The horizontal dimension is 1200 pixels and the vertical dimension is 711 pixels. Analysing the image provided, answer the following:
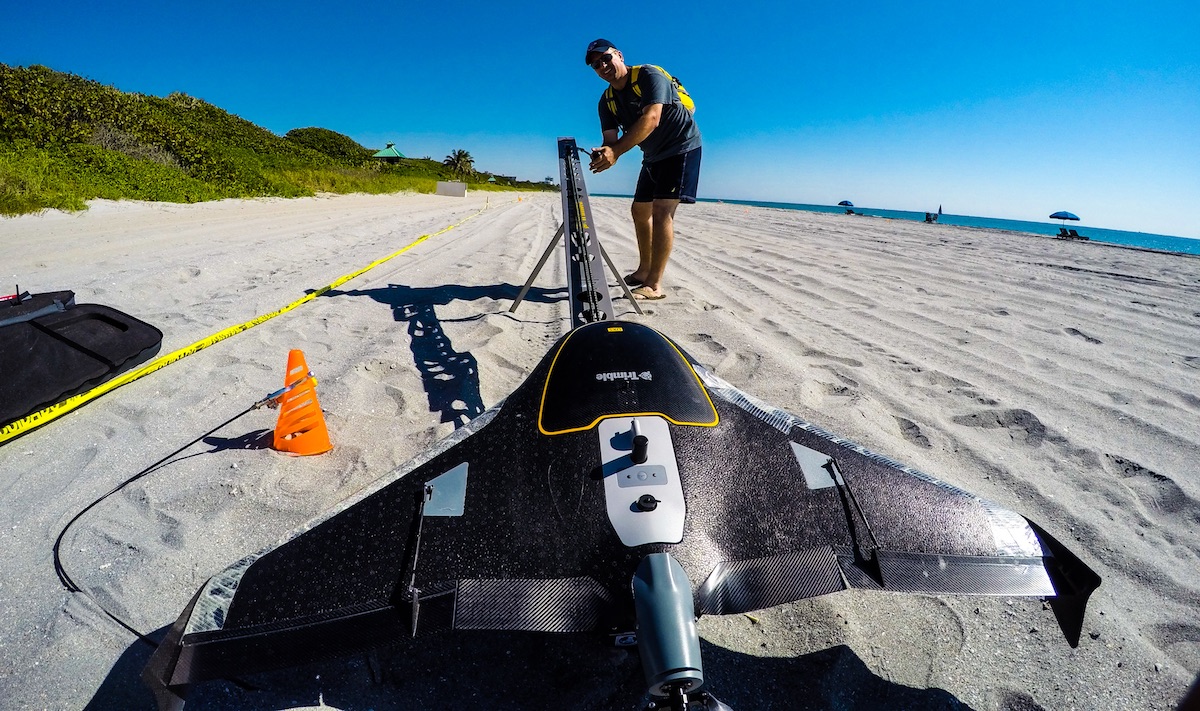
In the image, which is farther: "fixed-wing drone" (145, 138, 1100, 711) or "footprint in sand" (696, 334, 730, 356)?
"footprint in sand" (696, 334, 730, 356)

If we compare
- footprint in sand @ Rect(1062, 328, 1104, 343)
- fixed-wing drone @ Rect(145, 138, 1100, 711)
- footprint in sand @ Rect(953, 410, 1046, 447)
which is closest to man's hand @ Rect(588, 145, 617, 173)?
footprint in sand @ Rect(953, 410, 1046, 447)

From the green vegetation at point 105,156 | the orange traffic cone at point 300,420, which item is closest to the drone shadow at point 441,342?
the orange traffic cone at point 300,420

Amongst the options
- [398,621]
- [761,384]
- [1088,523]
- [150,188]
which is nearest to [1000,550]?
[1088,523]

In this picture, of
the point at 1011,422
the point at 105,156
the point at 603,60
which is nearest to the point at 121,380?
the point at 603,60

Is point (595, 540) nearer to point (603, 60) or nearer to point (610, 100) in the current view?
point (603, 60)

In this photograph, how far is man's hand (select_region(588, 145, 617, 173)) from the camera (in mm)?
4098

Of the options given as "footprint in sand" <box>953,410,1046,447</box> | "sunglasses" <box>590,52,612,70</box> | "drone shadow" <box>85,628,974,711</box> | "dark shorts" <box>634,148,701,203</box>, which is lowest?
"drone shadow" <box>85,628,974,711</box>

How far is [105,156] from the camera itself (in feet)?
36.7

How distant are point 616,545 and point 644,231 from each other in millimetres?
4343

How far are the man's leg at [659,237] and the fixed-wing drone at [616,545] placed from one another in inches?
137

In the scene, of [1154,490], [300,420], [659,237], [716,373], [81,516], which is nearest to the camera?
[81,516]

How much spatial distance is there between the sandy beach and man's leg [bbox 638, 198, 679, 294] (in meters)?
0.45

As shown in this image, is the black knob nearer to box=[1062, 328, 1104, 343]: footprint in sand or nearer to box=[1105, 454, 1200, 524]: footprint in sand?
box=[1105, 454, 1200, 524]: footprint in sand

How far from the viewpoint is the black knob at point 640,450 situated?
1.28 m
